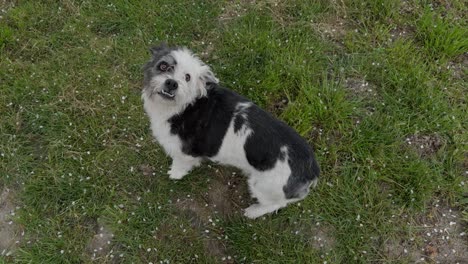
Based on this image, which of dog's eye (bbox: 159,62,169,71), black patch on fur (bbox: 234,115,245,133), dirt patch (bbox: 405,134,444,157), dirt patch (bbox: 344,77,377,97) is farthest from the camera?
dirt patch (bbox: 344,77,377,97)

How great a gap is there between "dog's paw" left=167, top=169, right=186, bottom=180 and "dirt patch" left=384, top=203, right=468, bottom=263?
250 cm

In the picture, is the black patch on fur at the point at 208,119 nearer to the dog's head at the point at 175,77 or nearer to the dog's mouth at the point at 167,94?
the dog's head at the point at 175,77

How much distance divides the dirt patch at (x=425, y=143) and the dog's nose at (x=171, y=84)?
10.3ft

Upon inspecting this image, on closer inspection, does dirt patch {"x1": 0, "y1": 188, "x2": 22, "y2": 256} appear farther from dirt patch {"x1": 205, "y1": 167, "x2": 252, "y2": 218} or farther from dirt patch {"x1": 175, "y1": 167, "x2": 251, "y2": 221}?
dirt patch {"x1": 205, "y1": 167, "x2": 252, "y2": 218}

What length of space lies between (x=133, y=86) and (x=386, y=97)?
3.42 metres

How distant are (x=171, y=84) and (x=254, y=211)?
180cm

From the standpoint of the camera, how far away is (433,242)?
4129 mm

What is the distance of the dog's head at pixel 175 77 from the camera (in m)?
3.14

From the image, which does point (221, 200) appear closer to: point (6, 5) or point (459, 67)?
point (459, 67)

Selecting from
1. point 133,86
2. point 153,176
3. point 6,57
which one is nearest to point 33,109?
point 6,57

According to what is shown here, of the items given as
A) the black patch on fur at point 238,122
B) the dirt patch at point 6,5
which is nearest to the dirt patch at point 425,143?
the black patch on fur at point 238,122

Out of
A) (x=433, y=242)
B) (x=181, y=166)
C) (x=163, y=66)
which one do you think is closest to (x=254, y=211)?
(x=181, y=166)

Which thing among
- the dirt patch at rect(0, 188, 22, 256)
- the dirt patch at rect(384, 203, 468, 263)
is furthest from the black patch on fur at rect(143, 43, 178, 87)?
the dirt patch at rect(384, 203, 468, 263)

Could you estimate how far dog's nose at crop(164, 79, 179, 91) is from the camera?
10.2 feet
